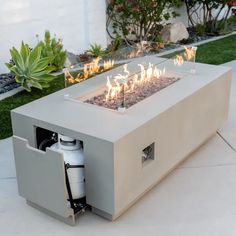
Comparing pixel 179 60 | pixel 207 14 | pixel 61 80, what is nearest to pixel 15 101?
pixel 61 80

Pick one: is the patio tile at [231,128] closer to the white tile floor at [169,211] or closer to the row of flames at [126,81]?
the white tile floor at [169,211]

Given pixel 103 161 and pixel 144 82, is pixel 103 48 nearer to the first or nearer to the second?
pixel 144 82

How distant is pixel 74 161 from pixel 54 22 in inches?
171

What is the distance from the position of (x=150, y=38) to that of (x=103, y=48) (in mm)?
1116

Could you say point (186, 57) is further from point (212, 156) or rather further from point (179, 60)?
point (212, 156)

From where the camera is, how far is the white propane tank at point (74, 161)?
10.0ft

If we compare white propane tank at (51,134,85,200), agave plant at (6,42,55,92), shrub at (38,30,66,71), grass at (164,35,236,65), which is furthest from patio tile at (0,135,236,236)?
grass at (164,35,236,65)

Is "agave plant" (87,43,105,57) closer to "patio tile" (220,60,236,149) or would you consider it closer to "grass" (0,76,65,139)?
"grass" (0,76,65,139)

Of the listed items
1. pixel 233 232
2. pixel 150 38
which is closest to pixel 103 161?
pixel 233 232

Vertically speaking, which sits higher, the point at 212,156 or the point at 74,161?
the point at 74,161

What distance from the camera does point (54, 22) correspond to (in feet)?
22.9

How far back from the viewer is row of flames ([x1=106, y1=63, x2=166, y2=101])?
350cm

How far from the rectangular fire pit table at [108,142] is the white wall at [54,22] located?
9.55ft

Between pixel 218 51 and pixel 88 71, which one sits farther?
pixel 218 51
